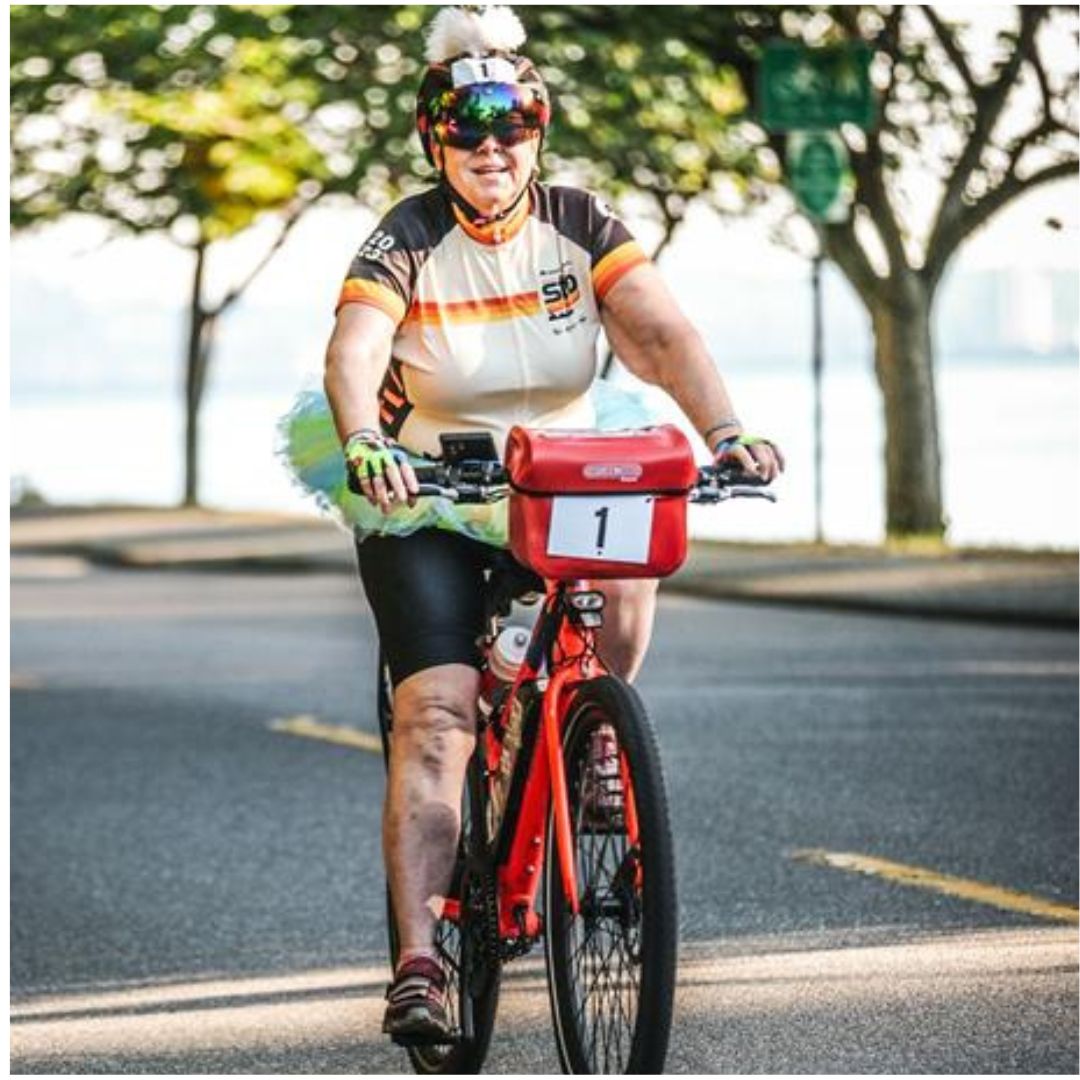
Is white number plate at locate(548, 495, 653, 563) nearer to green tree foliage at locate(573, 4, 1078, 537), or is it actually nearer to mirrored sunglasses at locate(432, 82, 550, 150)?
mirrored sunglasses at locate(432, 82, 550, 150)

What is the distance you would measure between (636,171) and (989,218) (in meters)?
7.07

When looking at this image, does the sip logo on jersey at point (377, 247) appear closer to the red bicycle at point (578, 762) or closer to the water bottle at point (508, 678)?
the red bicycle at point (578, 762)

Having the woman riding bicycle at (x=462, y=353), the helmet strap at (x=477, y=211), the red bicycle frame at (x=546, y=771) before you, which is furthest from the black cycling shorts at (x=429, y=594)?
the helmet strap at (x=477, y=211)

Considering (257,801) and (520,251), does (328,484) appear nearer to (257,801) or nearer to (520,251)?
(520,251)

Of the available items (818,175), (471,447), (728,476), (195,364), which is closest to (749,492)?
(728,476)

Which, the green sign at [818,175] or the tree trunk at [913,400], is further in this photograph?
the tree trunk at [913,400]

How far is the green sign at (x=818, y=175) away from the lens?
72.3ft

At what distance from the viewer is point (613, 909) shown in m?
5.95

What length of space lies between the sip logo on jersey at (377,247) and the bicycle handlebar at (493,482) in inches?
17.8

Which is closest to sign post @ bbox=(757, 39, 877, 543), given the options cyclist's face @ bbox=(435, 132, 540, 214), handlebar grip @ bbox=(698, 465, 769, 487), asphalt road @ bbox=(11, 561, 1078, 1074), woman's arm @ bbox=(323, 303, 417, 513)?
asphalt road @ bbox=(11, 561, 1078, 1074)

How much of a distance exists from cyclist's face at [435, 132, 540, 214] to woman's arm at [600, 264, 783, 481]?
269 mm

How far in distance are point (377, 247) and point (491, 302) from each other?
0.77 feet

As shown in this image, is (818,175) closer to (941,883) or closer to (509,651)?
(941,883)

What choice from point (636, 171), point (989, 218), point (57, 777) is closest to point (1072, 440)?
point (636, 171)
